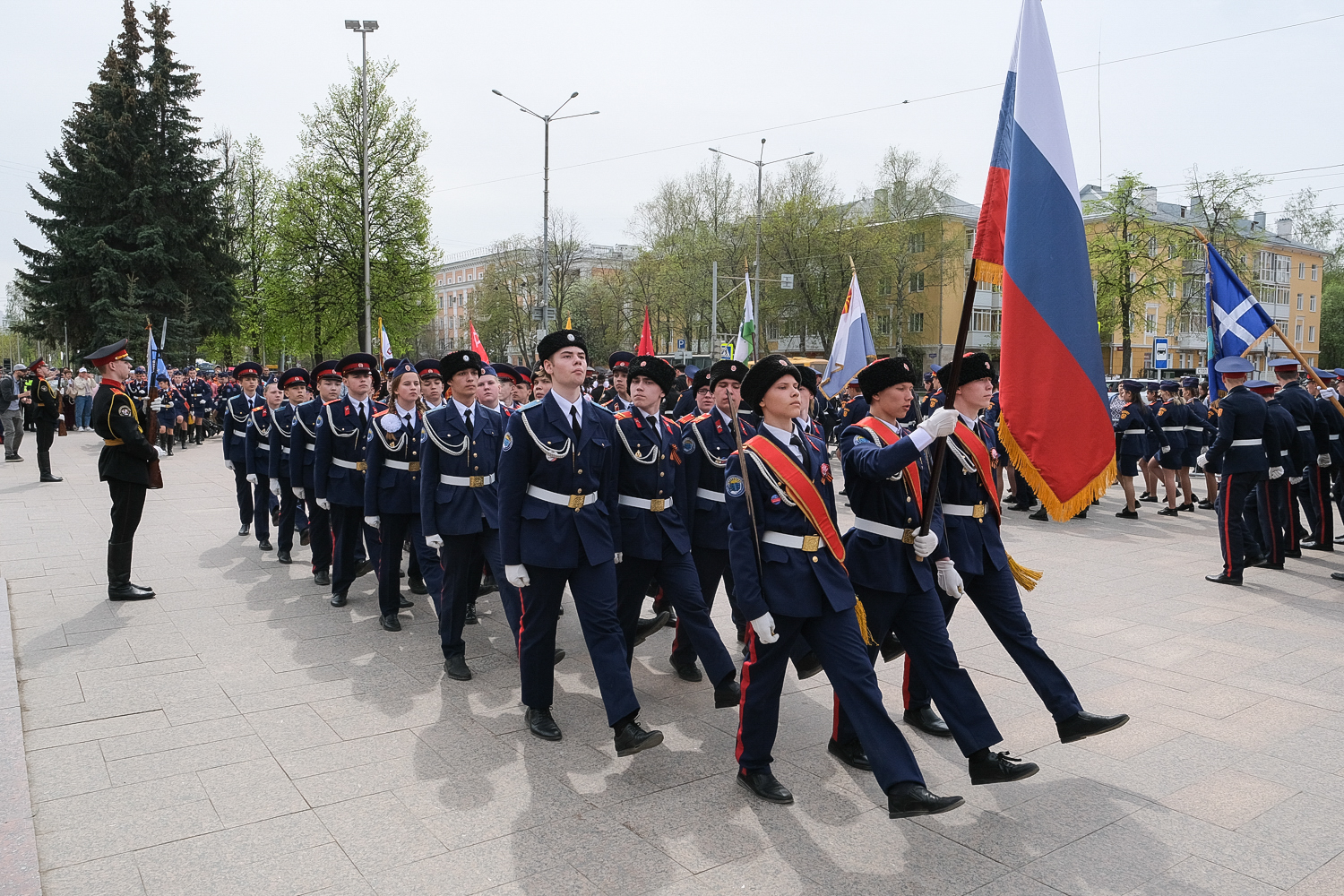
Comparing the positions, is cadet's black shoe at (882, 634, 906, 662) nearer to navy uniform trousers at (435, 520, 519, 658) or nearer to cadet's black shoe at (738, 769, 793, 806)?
cadet's black shoe at (738, 769, 793, 806)

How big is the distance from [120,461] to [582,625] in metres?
5.10

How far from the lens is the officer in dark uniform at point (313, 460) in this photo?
8.75 meters

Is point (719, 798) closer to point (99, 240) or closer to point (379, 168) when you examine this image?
point (379, 168)

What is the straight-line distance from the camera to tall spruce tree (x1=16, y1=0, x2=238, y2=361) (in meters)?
35.9

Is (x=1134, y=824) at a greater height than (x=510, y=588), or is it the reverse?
(x=510, y=588)

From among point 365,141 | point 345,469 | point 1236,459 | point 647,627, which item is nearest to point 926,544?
point 647,627

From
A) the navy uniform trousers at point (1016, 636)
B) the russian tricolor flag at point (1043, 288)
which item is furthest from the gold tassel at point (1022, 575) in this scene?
the russian tricolor flag at point (1043, 288)

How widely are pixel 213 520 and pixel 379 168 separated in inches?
1041

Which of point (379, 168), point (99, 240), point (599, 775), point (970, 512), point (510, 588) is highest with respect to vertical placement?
point (379, 168)

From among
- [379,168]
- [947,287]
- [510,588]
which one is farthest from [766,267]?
[510,588]

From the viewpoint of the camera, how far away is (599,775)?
4.51 meters

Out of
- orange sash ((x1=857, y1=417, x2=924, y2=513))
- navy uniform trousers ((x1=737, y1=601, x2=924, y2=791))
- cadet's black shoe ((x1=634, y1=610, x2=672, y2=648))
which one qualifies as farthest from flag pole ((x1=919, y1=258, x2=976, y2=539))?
cadet's black shoe ((x1=634, y1=610, x2=672, y2=648))

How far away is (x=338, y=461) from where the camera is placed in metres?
7.91

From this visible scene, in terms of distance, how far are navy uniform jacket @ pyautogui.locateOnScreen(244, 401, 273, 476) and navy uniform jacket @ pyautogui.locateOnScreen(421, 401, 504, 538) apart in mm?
4581
